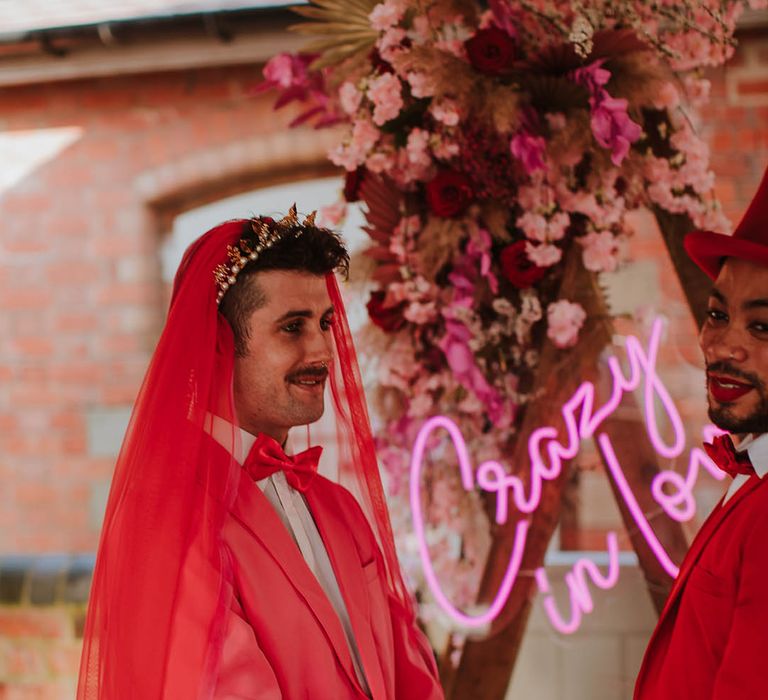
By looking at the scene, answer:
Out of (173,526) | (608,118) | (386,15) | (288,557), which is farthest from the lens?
(386,15)

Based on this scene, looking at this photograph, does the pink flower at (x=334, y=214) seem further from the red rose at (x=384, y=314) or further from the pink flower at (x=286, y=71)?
the pink flower at (x=286, y=71)

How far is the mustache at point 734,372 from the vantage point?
5.82 feet

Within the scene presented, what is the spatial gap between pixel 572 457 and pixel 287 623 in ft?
4.52

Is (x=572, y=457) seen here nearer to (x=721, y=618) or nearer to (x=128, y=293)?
(x=721, y=618)

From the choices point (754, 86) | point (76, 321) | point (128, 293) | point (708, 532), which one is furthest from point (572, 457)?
point (76, 321)

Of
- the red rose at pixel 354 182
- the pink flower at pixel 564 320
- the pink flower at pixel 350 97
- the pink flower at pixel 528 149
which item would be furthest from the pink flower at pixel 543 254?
the pink flower at pixel 350 97

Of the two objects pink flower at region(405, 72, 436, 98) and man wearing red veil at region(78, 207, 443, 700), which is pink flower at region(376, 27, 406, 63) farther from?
man wearing red veil at region(78, 207, 443, 700)

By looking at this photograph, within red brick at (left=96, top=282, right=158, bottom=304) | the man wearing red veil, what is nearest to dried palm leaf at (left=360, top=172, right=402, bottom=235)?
the man wearing red veil

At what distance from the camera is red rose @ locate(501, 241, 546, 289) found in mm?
2602

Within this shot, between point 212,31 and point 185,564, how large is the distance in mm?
2600

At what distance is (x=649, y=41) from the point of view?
8.25ft

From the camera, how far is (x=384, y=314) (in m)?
2.73

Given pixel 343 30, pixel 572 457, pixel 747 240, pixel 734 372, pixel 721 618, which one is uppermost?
pixel 343 30

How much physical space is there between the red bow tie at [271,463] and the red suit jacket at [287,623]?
1.1 inches
